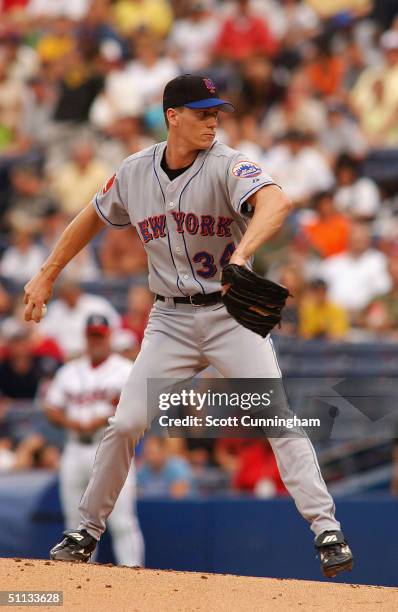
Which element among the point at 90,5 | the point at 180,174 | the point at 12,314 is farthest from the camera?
the point at 90,5

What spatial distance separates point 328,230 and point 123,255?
1.85 m

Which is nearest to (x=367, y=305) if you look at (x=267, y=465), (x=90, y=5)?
(x=267, y=465)

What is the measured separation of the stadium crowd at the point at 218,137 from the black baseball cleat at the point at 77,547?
361cm

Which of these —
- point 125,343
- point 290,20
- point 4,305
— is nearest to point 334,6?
point 290,20

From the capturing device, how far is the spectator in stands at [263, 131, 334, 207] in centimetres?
1145

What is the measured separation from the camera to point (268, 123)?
488 inches

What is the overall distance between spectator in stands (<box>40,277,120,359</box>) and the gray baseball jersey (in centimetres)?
523

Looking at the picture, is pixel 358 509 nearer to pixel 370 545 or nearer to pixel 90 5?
pixel 370 545

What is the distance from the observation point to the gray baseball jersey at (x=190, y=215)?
5074mm

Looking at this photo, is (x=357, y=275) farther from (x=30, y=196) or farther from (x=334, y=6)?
(x=334, y=6)

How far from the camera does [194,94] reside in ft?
16.8

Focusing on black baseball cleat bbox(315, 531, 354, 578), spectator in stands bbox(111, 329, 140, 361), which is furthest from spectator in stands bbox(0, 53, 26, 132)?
black baseball cleat bbox(315, 531, 354, 578)

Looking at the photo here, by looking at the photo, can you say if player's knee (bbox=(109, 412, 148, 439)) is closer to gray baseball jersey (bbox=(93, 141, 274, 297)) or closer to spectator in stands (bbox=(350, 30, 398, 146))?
gray baseball jersey (bbox=(93, 141, 274, 297))

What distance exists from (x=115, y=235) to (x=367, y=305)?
Answer: 8.22 feet
